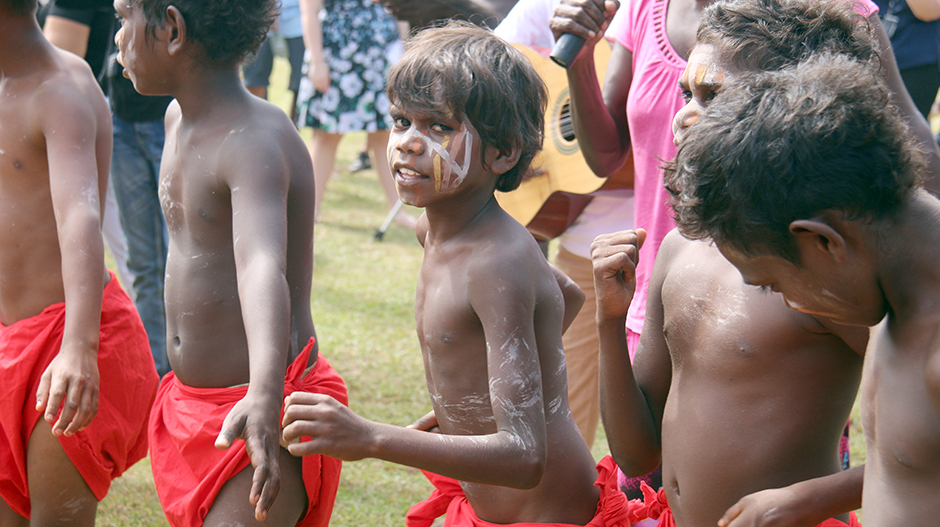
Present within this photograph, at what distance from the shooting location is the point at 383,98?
6.48m

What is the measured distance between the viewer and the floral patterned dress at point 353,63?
6305 millimetres

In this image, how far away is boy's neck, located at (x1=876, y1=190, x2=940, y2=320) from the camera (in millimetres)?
1189

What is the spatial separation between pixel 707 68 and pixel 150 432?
1.62 m

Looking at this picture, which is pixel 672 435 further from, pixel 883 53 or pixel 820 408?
pixel 883 53

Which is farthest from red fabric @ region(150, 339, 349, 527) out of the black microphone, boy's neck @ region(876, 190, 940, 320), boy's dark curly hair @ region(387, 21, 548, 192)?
boy's neck @ region(876, 190, 940, 320)

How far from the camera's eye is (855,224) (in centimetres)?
121

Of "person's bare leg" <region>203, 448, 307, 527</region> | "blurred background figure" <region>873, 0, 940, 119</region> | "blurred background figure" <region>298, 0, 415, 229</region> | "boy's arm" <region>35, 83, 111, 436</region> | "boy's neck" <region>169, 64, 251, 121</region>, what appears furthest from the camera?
"blurred background figure" <region>298, 0, 415, 229</region>

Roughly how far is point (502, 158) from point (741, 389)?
69 cm

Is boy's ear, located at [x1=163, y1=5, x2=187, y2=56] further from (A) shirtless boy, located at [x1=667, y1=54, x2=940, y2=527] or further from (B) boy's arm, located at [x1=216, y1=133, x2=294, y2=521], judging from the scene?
(A) shirtless boy, located at [x1=667, y1=54, x2=940, y2=527]

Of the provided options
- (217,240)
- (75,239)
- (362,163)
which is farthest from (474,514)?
(362,163)

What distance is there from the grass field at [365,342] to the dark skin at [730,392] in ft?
5.84

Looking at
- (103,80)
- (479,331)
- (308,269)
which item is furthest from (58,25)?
(479,331)

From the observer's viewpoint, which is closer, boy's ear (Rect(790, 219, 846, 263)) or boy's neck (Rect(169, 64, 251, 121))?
boy's ear (Rect(790, 219, 846, 263))

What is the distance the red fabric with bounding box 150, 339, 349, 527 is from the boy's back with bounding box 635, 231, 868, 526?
0.84 meters
